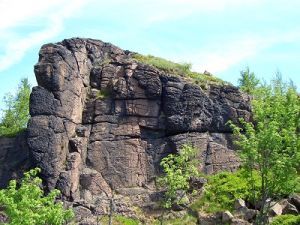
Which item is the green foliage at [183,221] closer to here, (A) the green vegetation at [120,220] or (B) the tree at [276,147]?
(A) the green vegetation at [120,220]

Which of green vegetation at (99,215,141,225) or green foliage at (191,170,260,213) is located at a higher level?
green foliage at (191,170,260,213)

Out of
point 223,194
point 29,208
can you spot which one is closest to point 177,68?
point 223,194

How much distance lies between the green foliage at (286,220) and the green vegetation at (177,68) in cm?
1411

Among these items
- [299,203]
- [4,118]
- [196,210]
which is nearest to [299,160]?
[299,203]

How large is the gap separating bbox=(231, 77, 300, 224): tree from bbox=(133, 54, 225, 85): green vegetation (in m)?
13.6

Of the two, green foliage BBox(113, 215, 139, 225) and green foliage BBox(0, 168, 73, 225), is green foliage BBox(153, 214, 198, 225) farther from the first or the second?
green foliage BBox(0, 168, 73, 225)

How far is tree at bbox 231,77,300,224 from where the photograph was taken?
27.2 meters

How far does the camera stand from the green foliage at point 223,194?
34406 millimetres

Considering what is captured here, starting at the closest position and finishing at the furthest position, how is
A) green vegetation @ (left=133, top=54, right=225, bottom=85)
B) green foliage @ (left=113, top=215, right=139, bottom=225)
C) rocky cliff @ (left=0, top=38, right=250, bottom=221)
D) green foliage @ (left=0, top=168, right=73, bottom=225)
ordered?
green foliage @ (left=0, top=168, right=73, bottom=225) → green foliage @ (left=113, top=215, right=139, bottom=225) → rocky cliff @ (left=0, top=38, right=250, bottom=221) → green vegetation @ (left=133, top=54, right=225, bottom=85)

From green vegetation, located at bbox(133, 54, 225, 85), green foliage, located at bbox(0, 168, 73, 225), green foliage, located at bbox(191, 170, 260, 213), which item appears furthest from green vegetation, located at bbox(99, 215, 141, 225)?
green vegetation, located at bbox(133, 54, 225, 85)

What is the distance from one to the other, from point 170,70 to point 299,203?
48.1ft

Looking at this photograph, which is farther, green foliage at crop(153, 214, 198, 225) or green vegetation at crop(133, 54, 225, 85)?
green vegetation at crop(133, 54, 225, 85)

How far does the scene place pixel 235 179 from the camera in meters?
36.5

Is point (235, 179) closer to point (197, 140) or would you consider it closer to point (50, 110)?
point (197, 140)
